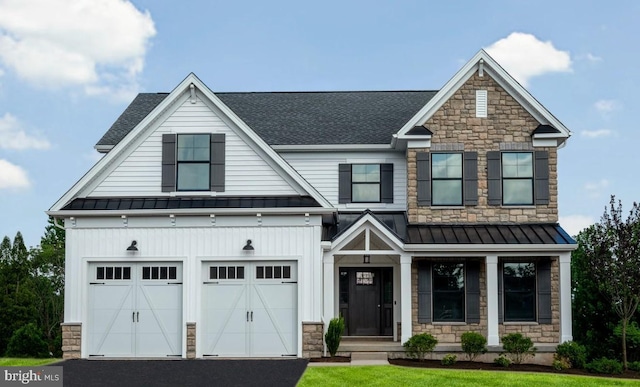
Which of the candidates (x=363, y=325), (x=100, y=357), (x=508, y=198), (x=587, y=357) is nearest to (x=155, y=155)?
(x=100, y=357)

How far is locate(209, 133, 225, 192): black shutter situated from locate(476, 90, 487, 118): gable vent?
764 cm

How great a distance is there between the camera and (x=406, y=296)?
21.1 meters

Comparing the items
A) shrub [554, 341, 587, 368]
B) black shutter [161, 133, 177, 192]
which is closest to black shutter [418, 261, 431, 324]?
shrub [554, 341, 587, 368]

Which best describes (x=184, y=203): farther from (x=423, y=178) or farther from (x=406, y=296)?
(x=423, y=178)

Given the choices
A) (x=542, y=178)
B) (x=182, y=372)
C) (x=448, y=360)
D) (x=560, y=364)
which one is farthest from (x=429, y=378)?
(x=542, y=178)

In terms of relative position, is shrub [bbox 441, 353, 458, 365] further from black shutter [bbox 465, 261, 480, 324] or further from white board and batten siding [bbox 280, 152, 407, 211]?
white board and batten siding [bbox 280, 152, 407, 211]

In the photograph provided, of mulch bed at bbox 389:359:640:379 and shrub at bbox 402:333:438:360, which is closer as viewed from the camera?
mulch bed at bbox 389:359:640:379

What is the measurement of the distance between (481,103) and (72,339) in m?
13.3

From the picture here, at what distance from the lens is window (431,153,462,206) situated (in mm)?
22469

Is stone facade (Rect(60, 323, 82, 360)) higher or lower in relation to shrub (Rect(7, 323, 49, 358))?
higher

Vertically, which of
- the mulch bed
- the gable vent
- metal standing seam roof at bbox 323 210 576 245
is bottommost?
the mulch bed

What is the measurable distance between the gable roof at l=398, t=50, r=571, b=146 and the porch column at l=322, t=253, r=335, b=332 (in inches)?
169

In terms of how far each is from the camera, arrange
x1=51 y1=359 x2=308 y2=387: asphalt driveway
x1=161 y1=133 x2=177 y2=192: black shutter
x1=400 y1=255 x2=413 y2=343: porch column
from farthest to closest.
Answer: x1=400 y1=255 x2=413 y2=343: porch column < x1=161 y1=133 x2=177 y2=192: black shutter < x1=51 y1=359 x2=308 y2=387: asphalt driveway

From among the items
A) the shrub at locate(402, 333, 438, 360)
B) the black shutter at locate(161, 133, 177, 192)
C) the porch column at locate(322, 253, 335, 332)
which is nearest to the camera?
the shrub at locate(402, 333, 438, 360)
